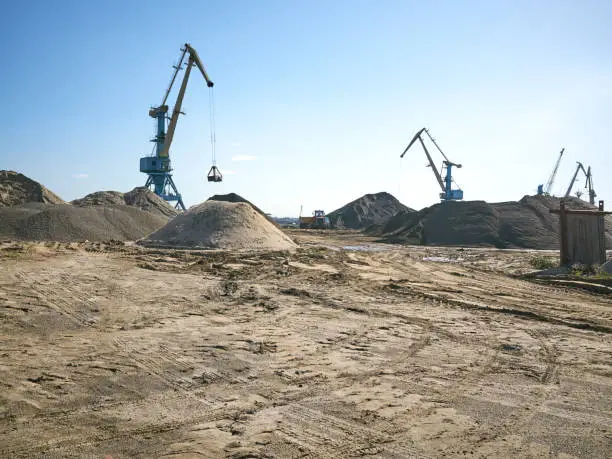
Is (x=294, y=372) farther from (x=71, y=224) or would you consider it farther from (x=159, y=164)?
(x=159, y=164)

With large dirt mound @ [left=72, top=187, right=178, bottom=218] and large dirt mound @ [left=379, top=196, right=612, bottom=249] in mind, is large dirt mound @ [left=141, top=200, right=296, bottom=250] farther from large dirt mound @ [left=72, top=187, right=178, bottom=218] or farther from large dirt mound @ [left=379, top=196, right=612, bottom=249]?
large dirt mound @ [left=72, top=187, right=178, bottom=218]

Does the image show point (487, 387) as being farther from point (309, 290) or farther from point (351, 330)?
point (309, 290)

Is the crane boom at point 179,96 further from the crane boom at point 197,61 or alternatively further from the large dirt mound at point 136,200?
the large dirt mound at point 136,200

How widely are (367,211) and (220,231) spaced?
4047 cm

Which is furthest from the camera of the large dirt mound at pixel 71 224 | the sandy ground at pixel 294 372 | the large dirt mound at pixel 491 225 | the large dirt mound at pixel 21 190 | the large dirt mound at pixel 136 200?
the large dirt mound at pixel 136 200

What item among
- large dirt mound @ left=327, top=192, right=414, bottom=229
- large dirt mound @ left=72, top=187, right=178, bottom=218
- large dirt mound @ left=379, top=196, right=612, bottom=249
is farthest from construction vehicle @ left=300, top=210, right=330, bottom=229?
Answer: large dirt mound @ left=72, top=187, right=178, bottom=218

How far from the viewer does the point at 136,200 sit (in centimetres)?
3516

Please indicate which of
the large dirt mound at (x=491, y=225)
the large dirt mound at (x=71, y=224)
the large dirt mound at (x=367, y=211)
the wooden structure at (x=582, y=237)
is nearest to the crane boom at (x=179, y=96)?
the large dirt mound at (x=367, y=211)

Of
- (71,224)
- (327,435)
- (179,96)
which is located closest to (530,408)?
(327,435)

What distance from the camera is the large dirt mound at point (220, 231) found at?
17922mm

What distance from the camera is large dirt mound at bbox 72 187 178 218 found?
33656mm

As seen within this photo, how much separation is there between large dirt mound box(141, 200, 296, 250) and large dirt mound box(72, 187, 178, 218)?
14660 millimetres

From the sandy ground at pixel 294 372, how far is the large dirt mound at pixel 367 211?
46.1m

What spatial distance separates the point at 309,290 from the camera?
9.22 m
